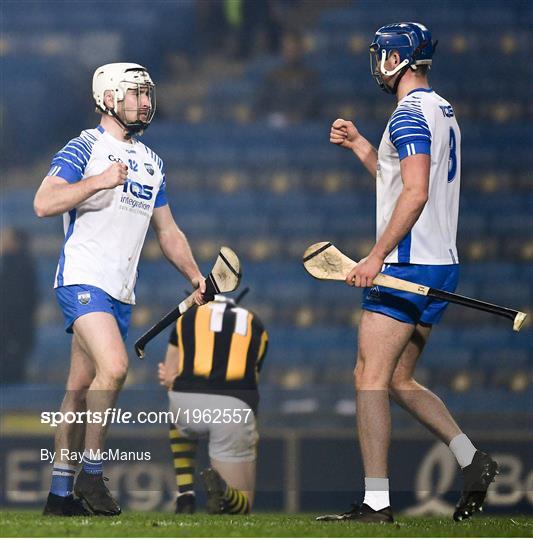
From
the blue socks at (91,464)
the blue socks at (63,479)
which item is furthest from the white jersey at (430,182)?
the blue socks at (63,479)

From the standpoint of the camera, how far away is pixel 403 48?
17.1ft

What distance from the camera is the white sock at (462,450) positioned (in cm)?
507

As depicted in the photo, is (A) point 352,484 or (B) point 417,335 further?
(A) point 352,484

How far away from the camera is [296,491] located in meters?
6.81

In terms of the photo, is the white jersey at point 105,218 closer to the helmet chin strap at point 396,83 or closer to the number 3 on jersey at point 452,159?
the helmet chin strap at point 396,83

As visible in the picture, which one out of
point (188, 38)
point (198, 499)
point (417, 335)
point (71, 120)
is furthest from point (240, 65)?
point (417, 335)

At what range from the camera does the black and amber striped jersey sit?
622cm

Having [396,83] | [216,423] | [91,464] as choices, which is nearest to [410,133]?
[396,83]

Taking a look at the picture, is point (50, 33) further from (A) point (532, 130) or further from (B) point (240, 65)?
(A) point (532, 130)

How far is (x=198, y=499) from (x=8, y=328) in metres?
1.58

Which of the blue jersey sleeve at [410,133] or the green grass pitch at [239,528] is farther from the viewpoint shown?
the blue jersey sleeve at [410,133]

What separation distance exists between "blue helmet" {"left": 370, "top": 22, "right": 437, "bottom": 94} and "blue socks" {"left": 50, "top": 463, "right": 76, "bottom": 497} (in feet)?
6.17

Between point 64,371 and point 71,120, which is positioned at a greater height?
point 71,120

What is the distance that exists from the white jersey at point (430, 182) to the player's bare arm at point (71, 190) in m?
0.96
